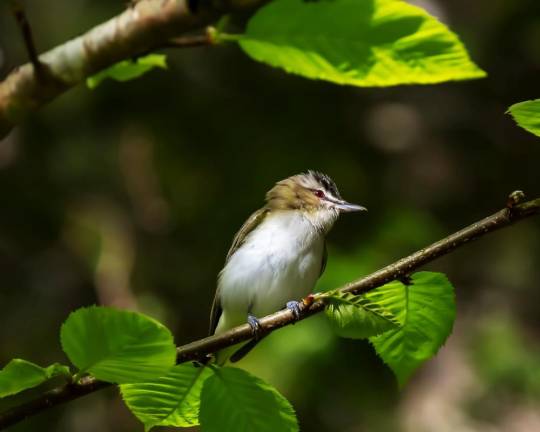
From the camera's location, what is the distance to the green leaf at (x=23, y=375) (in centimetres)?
103

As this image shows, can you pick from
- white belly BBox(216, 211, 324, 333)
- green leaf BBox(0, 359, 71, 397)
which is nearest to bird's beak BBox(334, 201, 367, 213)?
white belly BBox(216, 211, 324, 333)

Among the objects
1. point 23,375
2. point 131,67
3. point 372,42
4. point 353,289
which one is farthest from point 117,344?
point 131,67

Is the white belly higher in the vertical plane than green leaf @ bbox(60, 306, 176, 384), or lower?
lower

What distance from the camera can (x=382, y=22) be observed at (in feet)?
4.19

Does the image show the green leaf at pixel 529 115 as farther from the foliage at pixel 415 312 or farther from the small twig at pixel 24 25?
the small twig at pixel 24 25

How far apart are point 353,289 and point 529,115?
1.04 feet

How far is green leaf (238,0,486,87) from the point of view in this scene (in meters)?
1.27

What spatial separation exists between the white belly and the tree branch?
1574 millimetres

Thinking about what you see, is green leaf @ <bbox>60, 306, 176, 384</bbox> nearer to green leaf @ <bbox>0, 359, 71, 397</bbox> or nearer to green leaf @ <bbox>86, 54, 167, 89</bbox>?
green leaf @ <bbox>0, 359, 71, 397</bbox>

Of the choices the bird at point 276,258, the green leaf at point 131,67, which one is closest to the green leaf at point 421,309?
the green leaf at point 131,67

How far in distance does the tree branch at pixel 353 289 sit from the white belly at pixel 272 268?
1.57 meters

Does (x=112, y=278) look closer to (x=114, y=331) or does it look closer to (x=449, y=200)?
(x=449, y=200)

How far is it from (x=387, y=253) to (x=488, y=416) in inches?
34.5

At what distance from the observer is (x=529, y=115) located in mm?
1056
